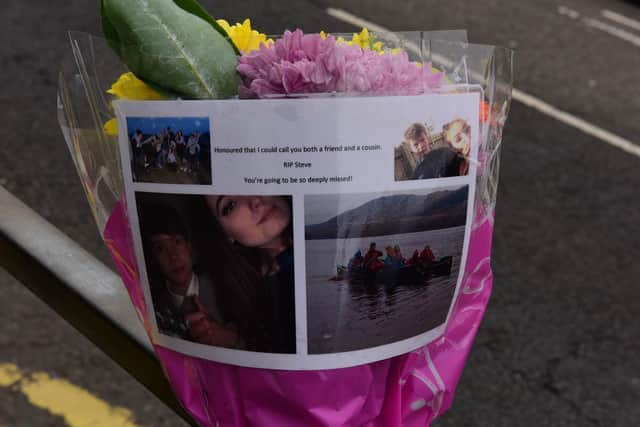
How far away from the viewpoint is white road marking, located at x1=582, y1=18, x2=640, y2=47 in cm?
642

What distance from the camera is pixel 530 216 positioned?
3.59m

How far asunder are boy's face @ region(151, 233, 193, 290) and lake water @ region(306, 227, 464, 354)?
0.13m

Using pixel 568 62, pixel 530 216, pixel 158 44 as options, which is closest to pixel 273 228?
pixel 158 44

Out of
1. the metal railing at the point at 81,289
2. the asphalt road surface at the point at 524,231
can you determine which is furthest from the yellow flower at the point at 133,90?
the asphalt road surface at the point at 524,231

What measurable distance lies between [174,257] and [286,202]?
140 millimetres

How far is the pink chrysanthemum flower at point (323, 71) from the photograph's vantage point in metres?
0.68

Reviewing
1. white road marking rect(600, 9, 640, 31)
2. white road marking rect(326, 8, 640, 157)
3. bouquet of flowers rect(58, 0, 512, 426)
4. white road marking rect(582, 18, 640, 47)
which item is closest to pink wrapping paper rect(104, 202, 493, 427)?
bouquet of flowers rect(58, 0, 512, 426)

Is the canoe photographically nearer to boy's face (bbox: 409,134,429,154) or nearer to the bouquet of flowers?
the bouquet of flowers

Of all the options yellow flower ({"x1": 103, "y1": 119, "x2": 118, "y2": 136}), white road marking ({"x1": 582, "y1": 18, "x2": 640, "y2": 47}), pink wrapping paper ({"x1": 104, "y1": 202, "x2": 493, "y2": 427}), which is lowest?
pink wrapping paper ({"x1": 104, "y1": 202, "x2": 493, "y2": 427})

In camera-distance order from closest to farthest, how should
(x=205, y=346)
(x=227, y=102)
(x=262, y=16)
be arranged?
Result: (x=227, y=102) → (x=205, y=346) → (x=262, y=16)

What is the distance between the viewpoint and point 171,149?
0.68 meters

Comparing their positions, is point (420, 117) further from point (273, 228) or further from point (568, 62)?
point (568, 62)

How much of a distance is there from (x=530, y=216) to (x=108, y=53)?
10.0 ft

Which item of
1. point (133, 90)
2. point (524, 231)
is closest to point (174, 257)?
point (133, 90)
